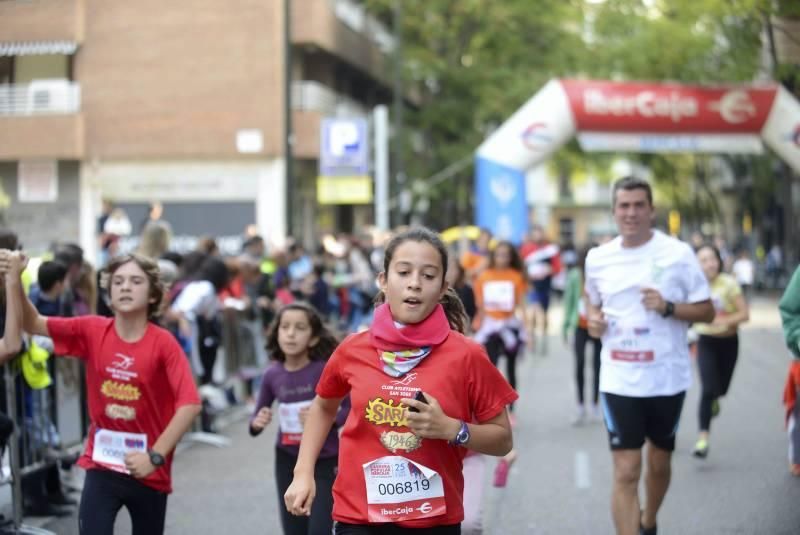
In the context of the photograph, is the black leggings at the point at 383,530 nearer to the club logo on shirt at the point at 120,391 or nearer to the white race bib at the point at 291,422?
the club logo on shirt at the point at 120,391

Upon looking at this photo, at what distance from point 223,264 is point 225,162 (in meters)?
21.3

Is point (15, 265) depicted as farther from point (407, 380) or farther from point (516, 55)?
point (516, 55)

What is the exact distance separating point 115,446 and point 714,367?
6.20m

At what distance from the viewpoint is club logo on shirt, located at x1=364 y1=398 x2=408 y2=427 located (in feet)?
13.2

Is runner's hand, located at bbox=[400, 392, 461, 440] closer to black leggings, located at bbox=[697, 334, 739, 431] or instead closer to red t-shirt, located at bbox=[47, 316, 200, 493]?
red t-shirt, located at bbox=[47, 316, 200, 493]

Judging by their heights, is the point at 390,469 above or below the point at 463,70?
below

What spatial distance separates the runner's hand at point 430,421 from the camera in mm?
3793

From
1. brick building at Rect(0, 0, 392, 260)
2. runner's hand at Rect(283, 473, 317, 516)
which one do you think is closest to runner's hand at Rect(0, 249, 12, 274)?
runner's hand at Rect(283, 473, 317, 516)

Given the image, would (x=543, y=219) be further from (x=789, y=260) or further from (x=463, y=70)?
(x=463, y=70)

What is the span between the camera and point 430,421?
3801mm

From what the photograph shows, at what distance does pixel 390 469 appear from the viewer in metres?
4.05

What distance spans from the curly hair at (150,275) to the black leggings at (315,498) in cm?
97

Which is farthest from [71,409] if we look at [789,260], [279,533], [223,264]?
[789,260]

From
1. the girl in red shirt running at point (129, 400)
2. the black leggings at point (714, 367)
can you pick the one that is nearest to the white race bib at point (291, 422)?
the girl in red shirt running at point (129, 400)
